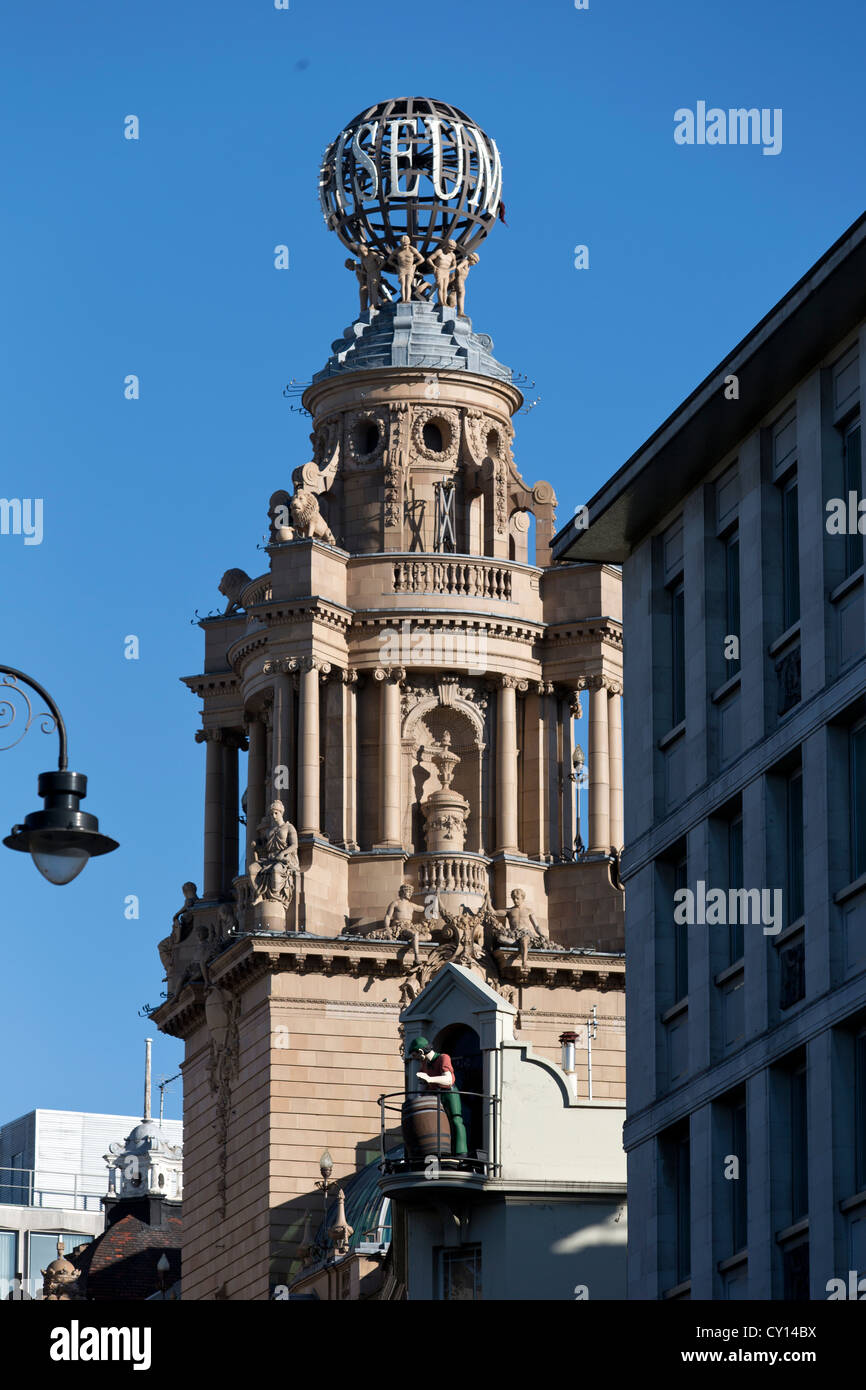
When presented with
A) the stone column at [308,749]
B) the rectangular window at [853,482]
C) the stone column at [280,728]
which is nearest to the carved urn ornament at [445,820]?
the stone column at [308,749]

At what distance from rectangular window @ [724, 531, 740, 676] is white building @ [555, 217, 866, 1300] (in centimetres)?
5

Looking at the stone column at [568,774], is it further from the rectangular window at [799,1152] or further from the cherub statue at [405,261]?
the rectangular window at [799,1152]

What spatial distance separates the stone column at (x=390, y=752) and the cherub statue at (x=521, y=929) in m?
4.34

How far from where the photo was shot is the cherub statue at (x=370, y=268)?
119m

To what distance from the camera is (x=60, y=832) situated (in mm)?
39469

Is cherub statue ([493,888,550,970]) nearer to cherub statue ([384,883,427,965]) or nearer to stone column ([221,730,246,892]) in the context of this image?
cherub statue ([384,883,427,965])

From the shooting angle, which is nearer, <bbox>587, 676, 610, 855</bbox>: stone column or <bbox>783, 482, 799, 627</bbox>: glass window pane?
<bbox>783, 482, 799, 627</bbox>: glass window pane

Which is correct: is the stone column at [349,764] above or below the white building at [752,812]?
above

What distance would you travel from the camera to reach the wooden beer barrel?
72625mm

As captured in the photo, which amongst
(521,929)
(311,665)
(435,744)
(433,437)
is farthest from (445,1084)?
(433,437)

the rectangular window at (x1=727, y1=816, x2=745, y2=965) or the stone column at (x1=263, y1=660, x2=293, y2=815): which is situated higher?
the stone column at (x1=263, y1=660, x2=293, y2=815)

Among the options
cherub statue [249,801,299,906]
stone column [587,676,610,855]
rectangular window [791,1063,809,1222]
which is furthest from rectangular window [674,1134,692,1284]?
stone column [587,676,610,855]

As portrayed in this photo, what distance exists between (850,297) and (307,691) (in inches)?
2341

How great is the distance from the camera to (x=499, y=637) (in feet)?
372
